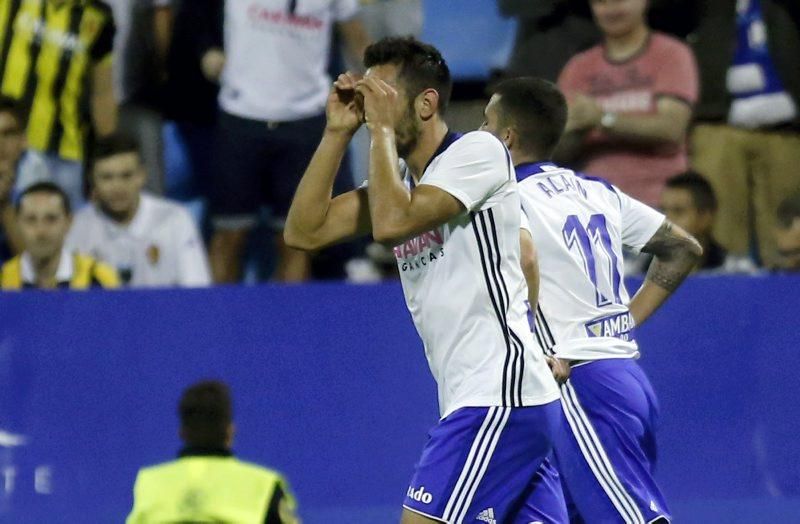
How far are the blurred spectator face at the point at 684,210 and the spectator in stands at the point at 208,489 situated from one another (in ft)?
12.9

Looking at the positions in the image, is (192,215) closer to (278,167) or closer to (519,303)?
(278,167)

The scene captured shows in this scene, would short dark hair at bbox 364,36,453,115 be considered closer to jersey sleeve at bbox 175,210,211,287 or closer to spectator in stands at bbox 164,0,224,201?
jersey sleeve at bbox 175,210,211,287

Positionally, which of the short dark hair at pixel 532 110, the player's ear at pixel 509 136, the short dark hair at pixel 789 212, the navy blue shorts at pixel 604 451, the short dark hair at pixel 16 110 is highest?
the short dark hair at pixel 16 110

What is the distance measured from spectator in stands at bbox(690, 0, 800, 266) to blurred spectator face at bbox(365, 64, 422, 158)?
4212mm

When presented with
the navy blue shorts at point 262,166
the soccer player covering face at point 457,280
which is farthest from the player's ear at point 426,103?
the navy blue shorts at point 262,166

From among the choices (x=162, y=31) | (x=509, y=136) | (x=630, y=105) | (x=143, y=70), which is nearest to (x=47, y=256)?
(x=143, y=70)

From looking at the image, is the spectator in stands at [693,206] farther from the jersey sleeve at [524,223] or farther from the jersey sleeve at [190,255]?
the jersey sleeve at [524,223]

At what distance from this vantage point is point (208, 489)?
4.31 m

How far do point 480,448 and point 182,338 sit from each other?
3.01 metres

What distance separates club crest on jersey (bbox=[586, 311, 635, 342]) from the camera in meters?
5.39

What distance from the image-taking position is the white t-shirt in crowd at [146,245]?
7.94 metres

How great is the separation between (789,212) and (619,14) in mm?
1291

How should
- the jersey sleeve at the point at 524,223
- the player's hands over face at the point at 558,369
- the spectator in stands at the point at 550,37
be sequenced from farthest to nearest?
1. the spectator in stands at the point at 550,37
2. the player's hands over face at the point at 558,369
3. the jersey sleeve at the point at 524,223

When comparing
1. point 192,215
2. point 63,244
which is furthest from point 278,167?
point 63,244
